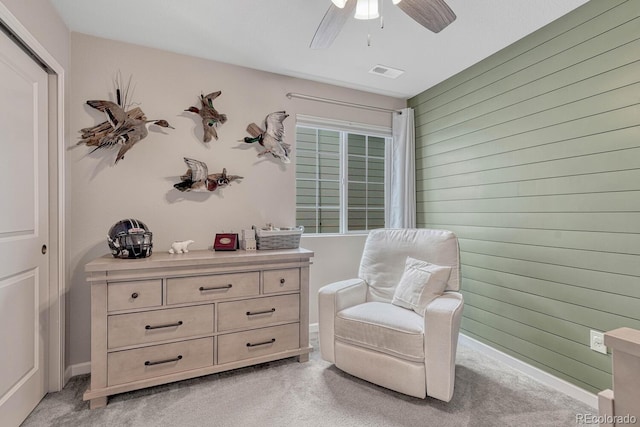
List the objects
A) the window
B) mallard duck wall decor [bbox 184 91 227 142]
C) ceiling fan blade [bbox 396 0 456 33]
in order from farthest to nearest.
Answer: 1. the window
2. mallard duck wall decor [bbox 184 91 227 142]
3. ceiling fan blade [bbox 396 0 456 33]

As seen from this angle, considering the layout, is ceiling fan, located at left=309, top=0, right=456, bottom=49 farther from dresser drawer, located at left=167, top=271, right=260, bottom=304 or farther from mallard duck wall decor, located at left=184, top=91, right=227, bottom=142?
dresser drawer, located at left=167, top=271, right=260, bottom=304

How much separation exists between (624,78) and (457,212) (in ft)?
4.77

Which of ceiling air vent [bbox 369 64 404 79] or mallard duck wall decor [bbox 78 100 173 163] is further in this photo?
ceiling air vent [bbox 369 64 404 79]

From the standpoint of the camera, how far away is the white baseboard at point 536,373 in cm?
194

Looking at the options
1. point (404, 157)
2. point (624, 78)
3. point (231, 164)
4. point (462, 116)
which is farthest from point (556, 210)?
point (231, 164)

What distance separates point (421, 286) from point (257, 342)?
49.9 inches

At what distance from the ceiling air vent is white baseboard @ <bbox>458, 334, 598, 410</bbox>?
8.24 ft

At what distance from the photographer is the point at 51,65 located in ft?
6.32

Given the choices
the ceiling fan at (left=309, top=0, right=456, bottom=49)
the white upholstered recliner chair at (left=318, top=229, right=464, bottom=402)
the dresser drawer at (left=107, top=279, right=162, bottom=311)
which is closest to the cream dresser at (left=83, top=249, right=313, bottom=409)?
the dresser drawer at (left=107, top=279, right=162, bottom=311)

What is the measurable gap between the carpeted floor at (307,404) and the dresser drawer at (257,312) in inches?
14.6

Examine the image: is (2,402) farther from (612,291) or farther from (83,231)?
(612,291)

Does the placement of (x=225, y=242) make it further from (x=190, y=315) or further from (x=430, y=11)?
(x=430, y=11)

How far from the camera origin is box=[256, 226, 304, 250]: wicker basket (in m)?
2.54

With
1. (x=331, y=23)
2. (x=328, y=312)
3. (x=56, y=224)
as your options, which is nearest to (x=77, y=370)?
(x=56, y=224)
